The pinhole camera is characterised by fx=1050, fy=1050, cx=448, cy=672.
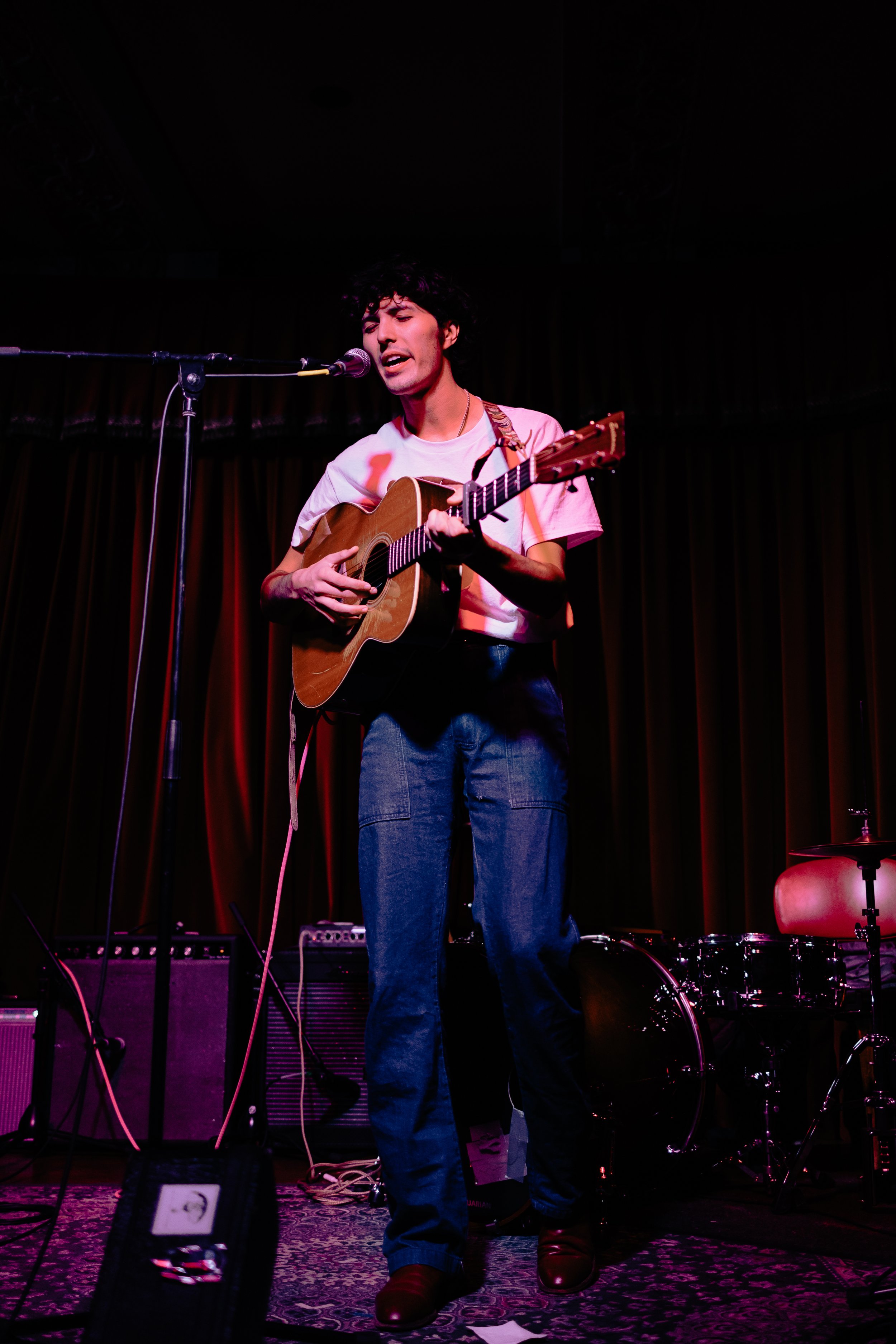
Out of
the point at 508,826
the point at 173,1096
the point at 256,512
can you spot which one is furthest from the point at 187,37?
the point at 173,1096

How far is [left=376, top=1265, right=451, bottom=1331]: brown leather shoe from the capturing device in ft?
5.36

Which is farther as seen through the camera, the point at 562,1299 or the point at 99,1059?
the point at 99,1059

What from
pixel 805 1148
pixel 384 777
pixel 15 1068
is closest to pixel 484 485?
pixel 384 777

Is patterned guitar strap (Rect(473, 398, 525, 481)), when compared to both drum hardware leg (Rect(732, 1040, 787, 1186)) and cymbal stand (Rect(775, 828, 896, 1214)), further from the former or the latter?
drum hardware leg (Rect(732, 1040, 787, 1186))

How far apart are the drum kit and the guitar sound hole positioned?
1139mm

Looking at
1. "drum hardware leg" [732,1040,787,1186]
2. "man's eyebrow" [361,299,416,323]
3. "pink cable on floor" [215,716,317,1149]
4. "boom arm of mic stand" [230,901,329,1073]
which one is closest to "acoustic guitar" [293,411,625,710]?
"man's eyebrow" [361,299,416,323]

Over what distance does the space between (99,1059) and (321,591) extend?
6.64ft

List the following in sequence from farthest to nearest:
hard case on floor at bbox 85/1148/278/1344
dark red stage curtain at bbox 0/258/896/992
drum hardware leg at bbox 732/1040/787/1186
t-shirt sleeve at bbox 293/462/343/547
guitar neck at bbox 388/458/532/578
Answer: dark red stage curtain at bbox 0/258/896/992
drum hardware leg at bbox 732/1040/787/1186
t-shirt sleeve at bbox 293/462/343/547
guitar neck at bbox 388/458/532/578
hard case on floor at bbox 85/1148/278/1344

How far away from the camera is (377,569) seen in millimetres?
2051

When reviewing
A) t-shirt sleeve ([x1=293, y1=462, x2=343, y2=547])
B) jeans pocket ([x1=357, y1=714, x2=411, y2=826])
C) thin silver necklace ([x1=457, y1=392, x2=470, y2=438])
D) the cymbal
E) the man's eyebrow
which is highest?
the man's eyebrow

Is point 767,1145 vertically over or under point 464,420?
under

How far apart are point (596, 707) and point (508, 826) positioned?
8.22 feet

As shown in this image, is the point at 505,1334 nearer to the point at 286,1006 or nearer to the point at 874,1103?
the point at 874,1103

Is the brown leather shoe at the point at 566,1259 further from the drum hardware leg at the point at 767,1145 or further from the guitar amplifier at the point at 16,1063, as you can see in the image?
the guitar amplifier at the point at 16,1063
